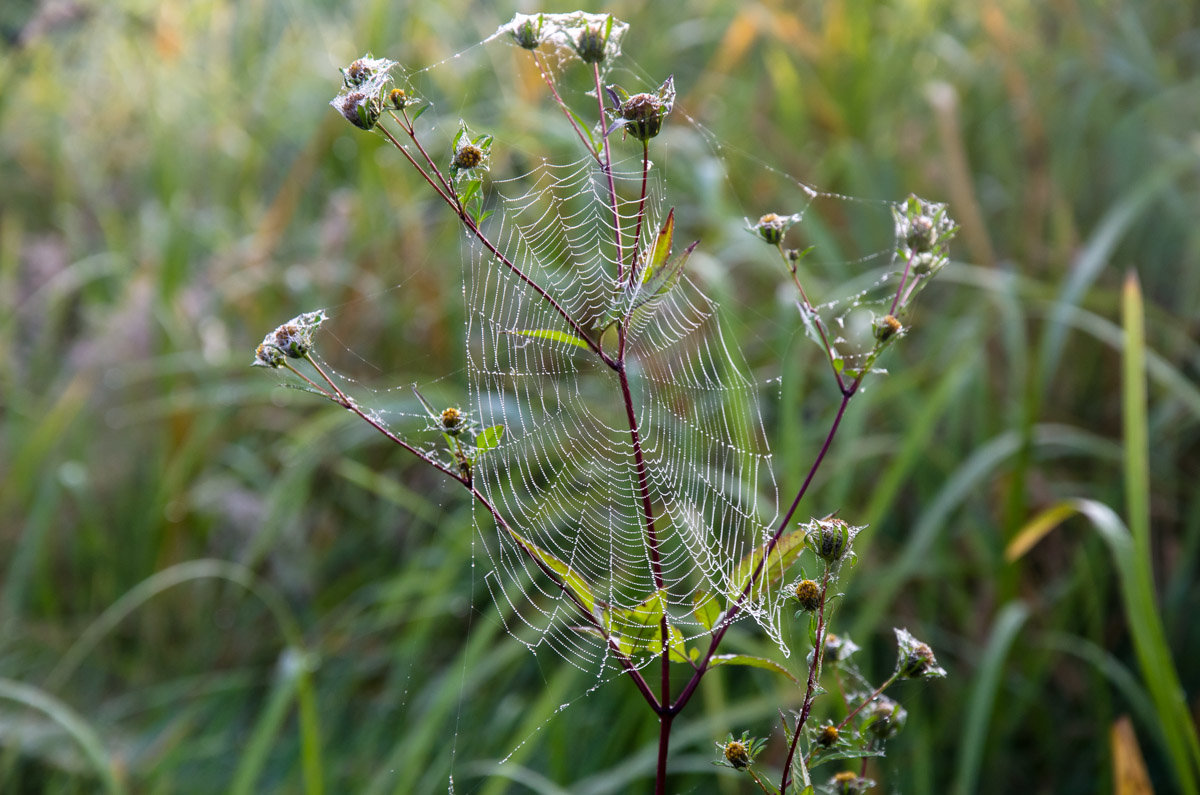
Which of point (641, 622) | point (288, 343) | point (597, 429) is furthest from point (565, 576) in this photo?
point (597, 429)

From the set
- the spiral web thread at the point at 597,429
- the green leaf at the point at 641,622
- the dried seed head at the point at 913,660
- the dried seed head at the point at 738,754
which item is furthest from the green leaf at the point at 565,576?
the spiral web thread at the point at 597,429

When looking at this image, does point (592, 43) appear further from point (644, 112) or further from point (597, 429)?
point (597, 429)

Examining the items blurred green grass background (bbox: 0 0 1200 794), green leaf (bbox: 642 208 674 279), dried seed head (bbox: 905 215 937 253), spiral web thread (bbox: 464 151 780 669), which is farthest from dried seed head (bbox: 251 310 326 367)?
spiral web thread (bbox: 464 151 780 669)

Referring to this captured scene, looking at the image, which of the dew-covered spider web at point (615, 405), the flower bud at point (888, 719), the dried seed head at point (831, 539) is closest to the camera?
the dried seed head at point (831, 539)

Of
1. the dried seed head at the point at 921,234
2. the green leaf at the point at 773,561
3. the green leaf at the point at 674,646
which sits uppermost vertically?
the dried seed head at the point at 921,234

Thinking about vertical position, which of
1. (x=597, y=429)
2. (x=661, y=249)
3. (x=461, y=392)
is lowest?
(x=661, y=249)

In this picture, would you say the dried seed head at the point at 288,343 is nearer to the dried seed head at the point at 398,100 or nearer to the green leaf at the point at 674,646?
the dried seed head at the point at 398,100
